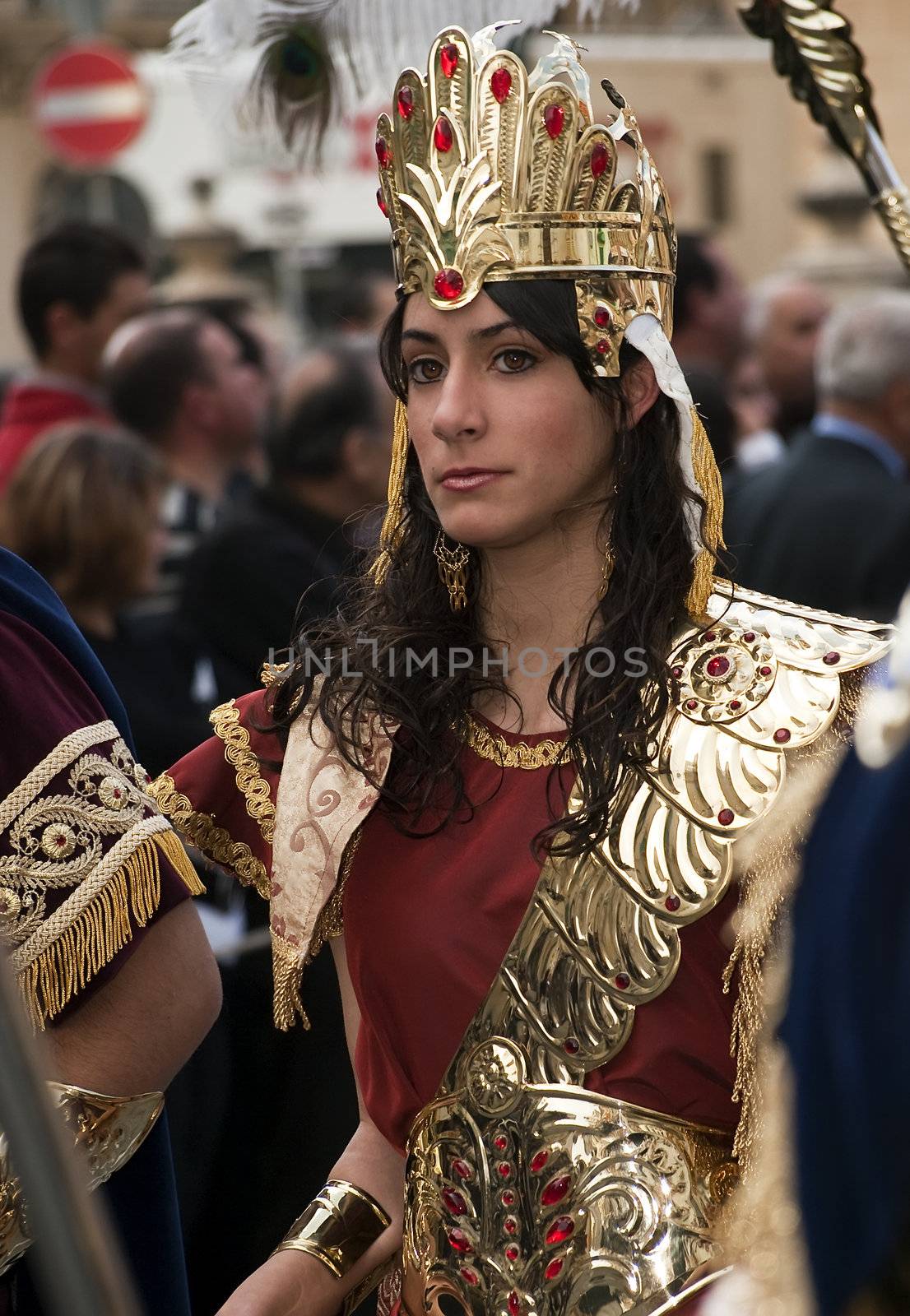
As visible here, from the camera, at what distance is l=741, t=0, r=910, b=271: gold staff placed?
9.13ft

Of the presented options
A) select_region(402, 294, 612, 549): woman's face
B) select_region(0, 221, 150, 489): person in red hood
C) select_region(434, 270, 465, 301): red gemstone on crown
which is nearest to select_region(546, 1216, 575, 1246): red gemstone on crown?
select_region(402, 294, 612, 549): woman's face

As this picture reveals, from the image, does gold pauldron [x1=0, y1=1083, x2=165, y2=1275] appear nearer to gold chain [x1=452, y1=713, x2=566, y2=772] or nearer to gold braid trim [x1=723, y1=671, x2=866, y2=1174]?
gold chain [x1=452, y1=713, x2=566, y2=772]

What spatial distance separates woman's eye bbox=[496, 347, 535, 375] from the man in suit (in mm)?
2663

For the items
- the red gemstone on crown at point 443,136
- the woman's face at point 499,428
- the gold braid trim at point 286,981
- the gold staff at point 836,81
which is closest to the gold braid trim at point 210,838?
the gold braid trim at point 286,981

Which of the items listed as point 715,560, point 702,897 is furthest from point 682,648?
point 702,897

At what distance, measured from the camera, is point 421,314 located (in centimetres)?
233

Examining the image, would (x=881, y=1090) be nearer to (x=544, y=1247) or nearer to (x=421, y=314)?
(x=544, y=1247)

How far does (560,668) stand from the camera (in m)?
2.35

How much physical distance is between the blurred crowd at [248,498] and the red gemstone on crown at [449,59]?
2.19ft

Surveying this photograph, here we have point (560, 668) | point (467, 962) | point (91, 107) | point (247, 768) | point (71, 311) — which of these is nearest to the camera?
point (467, 962)

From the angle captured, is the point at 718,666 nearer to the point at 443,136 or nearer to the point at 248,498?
the point at 443,136

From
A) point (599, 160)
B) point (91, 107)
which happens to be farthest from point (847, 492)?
point (91, 107)

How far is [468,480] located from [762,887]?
0.55 m

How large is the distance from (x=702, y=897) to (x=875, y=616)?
2.88 metres
